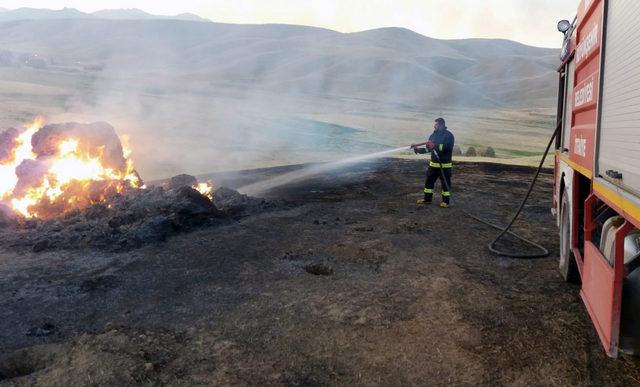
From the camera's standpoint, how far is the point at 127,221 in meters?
8.80

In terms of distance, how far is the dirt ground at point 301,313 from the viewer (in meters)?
3.91

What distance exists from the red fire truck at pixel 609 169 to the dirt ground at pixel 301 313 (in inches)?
30.3

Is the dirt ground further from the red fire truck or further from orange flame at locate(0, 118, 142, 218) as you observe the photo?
A: orange flame at locate(0, 118, 142, 218)

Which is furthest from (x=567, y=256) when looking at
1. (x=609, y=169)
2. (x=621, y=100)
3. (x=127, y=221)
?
(x=127, y=221)

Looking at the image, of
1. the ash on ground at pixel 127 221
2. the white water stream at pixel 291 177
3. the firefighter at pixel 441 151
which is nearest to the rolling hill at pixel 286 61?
the white water stream at pixel 291 177

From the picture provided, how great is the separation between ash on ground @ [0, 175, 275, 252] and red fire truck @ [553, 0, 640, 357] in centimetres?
634

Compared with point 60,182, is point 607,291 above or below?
below

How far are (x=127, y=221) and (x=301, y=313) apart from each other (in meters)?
5.14

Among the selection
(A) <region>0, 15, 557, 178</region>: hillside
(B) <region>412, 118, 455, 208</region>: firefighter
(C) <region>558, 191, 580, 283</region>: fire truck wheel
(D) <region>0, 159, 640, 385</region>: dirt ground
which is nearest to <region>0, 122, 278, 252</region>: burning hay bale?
(D) <region>0, 159, 640, 385</region>: dirt ground

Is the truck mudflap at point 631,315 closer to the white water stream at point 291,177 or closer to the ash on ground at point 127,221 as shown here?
the ash on ground at point 127,221

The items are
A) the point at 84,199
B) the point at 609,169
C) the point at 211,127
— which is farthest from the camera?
the point at 211,127

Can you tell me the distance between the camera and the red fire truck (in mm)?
3148

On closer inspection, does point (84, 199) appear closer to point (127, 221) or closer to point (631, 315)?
point (127, 221)

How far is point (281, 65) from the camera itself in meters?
100
